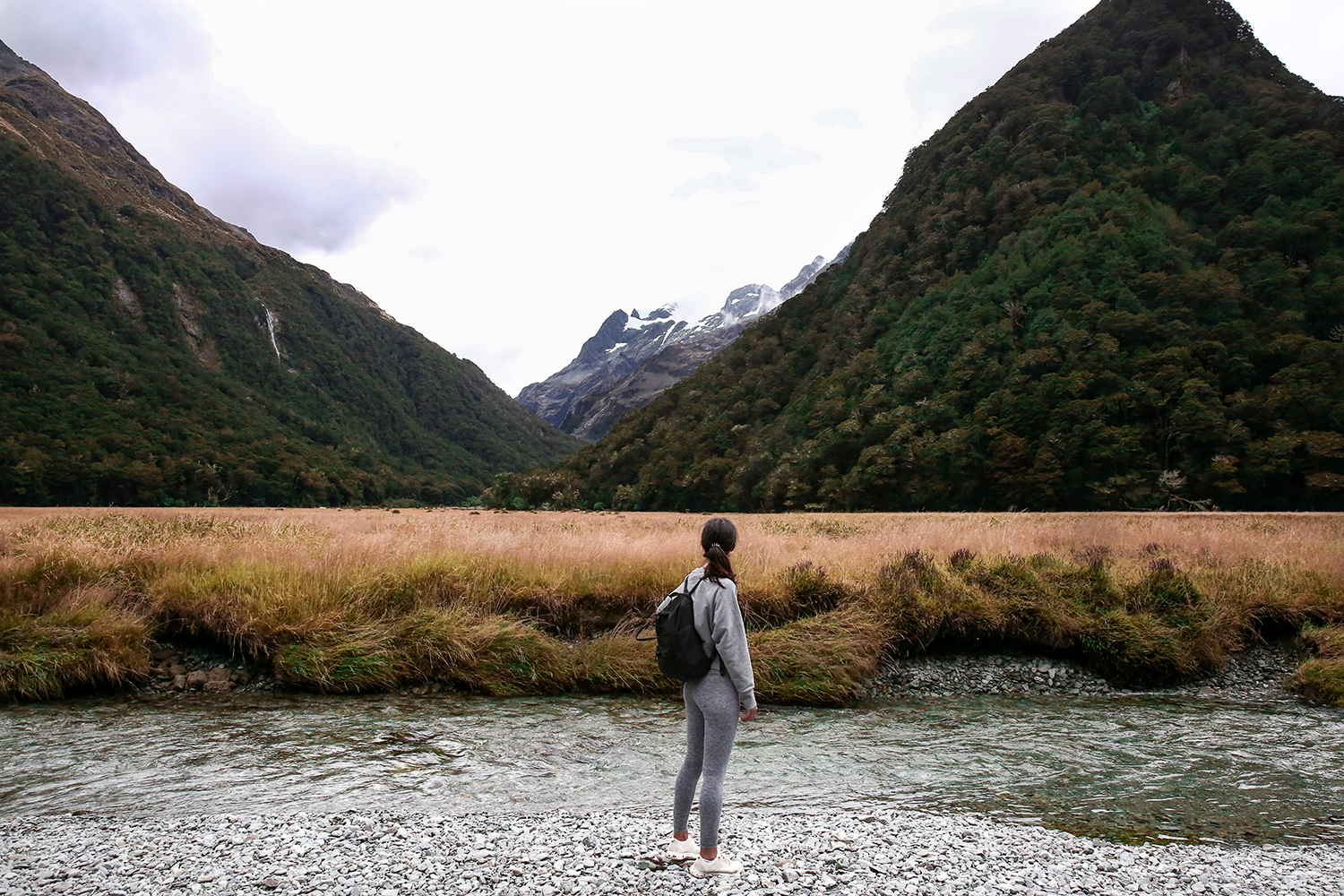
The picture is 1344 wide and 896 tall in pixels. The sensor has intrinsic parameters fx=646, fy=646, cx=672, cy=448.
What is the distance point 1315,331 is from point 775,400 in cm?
5252

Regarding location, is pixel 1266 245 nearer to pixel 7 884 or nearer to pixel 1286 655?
pixel 1286 655

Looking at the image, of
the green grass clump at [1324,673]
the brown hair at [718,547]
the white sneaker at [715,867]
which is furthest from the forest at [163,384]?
the green grass clump at [1324,673]

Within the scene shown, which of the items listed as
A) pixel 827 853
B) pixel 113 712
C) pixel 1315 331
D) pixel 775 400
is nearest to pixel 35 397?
pixel 775 400

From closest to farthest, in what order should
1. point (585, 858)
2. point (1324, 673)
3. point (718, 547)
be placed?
point (718, 547)
point (585, 858)
point (1324, 673)

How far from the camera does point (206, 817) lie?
551 centimetres

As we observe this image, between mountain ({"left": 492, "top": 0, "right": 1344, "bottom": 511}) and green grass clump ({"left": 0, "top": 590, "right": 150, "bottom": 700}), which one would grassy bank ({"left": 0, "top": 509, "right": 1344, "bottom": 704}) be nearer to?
green grass clump ({"left": 0, "top": 590, "right": 150, "bottom": 700})

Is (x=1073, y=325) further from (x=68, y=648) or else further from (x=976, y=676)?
(x=68, y=648)

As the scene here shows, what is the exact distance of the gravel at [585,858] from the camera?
4.44 metres

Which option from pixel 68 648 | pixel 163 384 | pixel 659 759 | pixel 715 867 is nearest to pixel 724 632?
pixel 715 867

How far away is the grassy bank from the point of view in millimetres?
9633

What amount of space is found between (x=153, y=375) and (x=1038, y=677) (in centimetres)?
14364

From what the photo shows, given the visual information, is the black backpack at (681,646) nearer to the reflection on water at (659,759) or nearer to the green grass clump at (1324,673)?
the reflection on water at (659,759)

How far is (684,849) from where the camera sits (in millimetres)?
4688

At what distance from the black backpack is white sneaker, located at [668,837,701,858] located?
1354 millimetres
